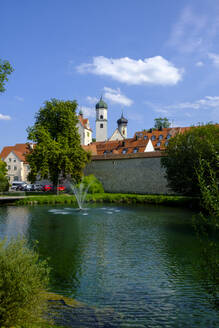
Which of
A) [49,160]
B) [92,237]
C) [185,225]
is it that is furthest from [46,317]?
[49,160]

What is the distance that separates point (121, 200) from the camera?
36156mm

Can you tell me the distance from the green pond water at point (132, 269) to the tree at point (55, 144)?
17528 millimetres

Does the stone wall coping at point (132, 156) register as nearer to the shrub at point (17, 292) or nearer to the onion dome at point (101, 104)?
the shrub at point (17, 292)

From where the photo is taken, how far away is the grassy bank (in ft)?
103

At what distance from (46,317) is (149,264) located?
5186mm

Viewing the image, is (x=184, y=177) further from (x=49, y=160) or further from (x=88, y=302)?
(x=88, y=302)

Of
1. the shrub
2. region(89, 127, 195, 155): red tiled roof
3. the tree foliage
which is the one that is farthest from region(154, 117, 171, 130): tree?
the shrub

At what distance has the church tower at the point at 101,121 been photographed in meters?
90.2

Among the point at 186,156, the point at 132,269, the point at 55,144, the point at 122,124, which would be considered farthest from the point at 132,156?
the point at 122,124

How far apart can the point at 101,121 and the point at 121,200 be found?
57.3 m

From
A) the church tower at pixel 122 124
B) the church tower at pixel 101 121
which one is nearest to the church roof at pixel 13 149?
the church tower at pixel 101 121

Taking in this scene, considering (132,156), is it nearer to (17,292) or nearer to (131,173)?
(131,173)

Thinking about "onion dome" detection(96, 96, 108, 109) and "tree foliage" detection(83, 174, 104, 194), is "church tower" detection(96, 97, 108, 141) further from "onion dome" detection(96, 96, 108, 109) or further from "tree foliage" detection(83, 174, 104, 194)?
"tree foliage" detection(83, 174, 104, 194)

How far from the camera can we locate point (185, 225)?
19.5 meters
